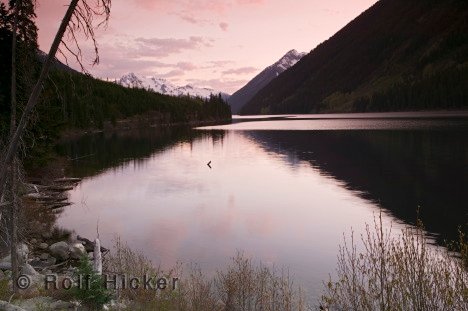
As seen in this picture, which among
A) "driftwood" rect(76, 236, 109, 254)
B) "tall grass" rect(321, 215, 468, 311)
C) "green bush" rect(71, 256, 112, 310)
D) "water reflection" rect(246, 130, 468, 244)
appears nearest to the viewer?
"tall grass" rect(321, 215, 468, 311)

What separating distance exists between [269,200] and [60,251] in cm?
2504

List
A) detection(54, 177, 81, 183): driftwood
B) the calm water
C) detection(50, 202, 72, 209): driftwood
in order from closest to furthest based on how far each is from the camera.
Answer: the calm water < detection(50, 202, 72, 209): driftwood < detection(54, 177, 81, 183): driftwood

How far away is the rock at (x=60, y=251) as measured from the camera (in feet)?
84.7

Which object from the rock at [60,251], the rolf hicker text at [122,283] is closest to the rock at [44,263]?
the rock at [60,251]

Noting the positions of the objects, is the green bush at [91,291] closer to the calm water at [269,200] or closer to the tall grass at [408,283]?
the tall grass at [408,283]

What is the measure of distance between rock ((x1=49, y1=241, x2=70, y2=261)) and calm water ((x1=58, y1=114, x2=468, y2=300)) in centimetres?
438

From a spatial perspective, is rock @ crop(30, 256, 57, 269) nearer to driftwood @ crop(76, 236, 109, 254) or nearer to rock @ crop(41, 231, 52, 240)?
driftwood @ crop(76, 236, 109, 254)

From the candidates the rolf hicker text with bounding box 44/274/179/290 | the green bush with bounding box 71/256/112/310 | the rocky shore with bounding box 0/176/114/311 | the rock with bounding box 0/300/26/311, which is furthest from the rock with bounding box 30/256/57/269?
the rock with bounding box 0/300/26/311

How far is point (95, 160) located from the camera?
81.8 m

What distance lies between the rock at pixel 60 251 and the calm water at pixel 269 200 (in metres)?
4.38

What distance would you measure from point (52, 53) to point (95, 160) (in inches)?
3034

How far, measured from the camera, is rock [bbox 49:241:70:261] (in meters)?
Answer: 25.8

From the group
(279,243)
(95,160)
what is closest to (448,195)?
(279,243)

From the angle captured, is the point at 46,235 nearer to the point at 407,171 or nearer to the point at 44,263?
the point at 44,263
